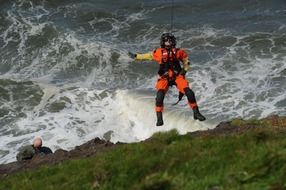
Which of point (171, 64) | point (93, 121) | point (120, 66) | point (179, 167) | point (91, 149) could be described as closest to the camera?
point (179, 167)

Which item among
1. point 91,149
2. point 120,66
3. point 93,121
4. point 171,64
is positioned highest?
point 171,64

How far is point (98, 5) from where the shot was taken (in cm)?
4059

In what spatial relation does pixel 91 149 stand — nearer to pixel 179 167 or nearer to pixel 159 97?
pixel 159 97

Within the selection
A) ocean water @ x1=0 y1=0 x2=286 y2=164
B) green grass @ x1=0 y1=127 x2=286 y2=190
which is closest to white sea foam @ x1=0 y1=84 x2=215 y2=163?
ocean water @ x1=0 y1=0 x2=286 y2=164

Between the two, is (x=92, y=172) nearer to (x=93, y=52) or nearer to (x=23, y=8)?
(x=93, y=52)

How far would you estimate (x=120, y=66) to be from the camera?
3067cm

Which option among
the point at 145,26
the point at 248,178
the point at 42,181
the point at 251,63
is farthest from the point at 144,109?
the point at 248,178

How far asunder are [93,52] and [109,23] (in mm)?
5413

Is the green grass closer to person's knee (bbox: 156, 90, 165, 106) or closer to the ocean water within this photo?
person's knee (bbox: 156, 90, 165, 106)

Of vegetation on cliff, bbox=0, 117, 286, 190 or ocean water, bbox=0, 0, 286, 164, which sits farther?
ocean water, bbox=0, 0, 286, 164

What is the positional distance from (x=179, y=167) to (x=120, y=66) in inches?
834

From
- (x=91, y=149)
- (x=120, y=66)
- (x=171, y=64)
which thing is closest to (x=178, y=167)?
(x=91, y=149)

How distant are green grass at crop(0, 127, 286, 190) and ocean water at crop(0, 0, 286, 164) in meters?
11.1

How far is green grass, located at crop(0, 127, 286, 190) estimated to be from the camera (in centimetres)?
887
